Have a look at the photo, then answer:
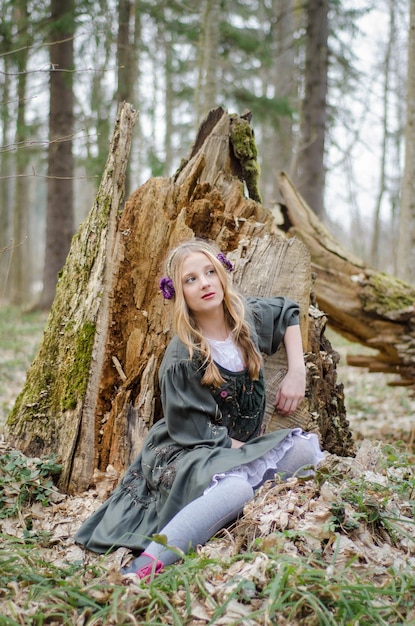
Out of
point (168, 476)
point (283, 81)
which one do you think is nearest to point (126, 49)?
point (283, 81)

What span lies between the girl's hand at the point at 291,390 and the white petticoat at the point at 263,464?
42 centimetres

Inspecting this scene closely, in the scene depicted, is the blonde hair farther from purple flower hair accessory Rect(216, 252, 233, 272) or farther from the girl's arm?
the girl's arm

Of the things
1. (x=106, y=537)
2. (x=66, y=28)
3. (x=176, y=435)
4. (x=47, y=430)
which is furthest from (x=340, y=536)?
(x=66, y=28)

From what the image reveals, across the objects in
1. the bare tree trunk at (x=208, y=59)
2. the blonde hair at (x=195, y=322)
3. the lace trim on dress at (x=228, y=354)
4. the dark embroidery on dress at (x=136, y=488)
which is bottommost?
the dark embroidery on dress at (x=136, y=488)

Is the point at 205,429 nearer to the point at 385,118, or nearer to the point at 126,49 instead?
the point at 126,49

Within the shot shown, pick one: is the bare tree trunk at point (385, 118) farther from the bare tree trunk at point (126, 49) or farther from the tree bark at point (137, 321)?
the tree bark at point (137, 321)

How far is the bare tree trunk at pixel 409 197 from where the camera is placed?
26.4 ft

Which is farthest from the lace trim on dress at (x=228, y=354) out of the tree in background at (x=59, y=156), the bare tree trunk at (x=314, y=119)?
the tree in background at (x=59, y=156)

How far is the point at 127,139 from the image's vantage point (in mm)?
3799

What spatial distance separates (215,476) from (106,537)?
0.70m

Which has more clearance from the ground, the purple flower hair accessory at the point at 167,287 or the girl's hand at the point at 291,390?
the purple flower hair accessory at the point at 167,287

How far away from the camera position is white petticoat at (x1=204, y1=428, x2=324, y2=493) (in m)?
2.78

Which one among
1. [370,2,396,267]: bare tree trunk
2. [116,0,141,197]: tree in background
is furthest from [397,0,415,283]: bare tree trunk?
[370,2,396,267]: bare tree trunk

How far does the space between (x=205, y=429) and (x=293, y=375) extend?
0.75 metres
